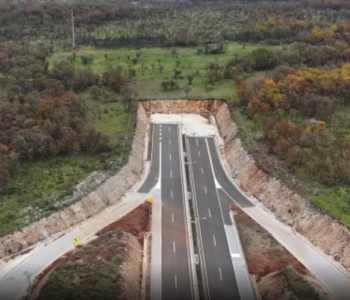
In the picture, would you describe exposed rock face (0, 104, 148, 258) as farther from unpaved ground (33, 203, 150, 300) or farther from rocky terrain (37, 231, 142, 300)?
rocky terrain (37, 231, 142, 300)

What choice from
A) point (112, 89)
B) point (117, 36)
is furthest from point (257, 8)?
point (112, 89)

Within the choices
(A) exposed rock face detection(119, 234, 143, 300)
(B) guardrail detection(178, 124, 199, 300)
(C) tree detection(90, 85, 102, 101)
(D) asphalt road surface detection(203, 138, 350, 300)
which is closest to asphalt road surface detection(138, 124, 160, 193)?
(B) guardrail detection(178, 124, 199, 300)

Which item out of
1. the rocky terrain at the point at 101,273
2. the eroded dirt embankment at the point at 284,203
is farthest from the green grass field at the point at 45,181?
the eroded dirt embankment at the point at 284,203

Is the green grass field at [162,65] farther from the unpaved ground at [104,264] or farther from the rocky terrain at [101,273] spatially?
the rocky terrain at [101,273]

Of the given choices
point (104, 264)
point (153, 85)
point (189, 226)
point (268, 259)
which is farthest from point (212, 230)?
point (153, 85)

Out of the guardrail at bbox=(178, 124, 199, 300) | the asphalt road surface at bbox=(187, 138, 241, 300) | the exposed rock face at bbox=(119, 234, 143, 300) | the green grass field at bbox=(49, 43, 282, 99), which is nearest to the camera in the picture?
the exposed rock face at bbox=(119, 234, 143, 300)

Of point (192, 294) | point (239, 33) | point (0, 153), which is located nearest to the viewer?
point (192, 294)

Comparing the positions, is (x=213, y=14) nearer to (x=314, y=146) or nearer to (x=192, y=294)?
(x=314, y=146)
